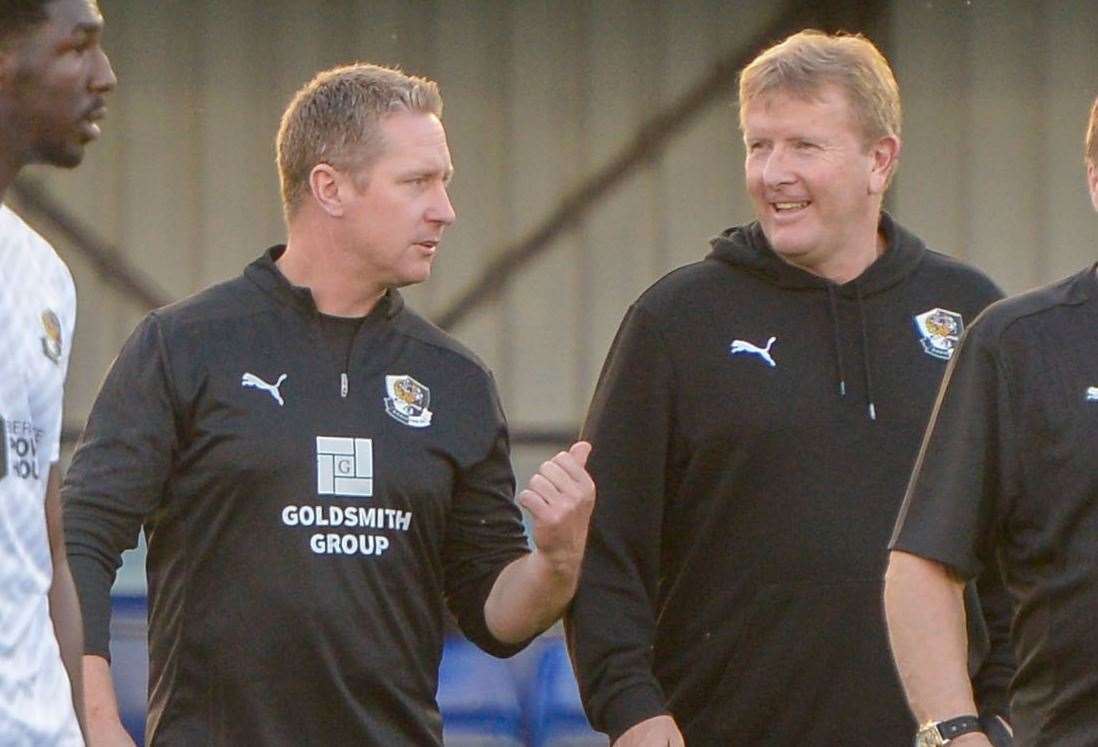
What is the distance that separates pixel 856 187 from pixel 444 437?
3.04ft

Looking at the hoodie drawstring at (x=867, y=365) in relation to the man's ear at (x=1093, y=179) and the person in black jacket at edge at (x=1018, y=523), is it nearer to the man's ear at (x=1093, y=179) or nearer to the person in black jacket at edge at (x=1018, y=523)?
the person in black jacket at edge at (x=1018, y=523)

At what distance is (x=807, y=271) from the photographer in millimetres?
4625

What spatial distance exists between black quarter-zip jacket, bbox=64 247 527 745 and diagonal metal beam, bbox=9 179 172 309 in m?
4.94

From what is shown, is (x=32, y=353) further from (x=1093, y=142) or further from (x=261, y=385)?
(x=1093, y=142)

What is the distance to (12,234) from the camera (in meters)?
3.39

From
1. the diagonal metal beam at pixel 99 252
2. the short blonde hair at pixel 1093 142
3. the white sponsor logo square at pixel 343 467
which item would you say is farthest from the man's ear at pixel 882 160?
the diagonal metal beam at pixel 99 252

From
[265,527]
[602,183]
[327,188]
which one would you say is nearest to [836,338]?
[327,188]

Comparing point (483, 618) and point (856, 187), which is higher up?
point (856, 187)

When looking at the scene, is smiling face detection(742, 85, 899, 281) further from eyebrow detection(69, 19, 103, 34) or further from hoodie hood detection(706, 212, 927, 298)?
eyebrow detection(69, 19, 103, 34)

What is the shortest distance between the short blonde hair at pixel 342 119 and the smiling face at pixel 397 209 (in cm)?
3

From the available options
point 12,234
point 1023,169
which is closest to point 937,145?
point 1023,169

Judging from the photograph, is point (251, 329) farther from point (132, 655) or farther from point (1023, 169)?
point (1023, 169)

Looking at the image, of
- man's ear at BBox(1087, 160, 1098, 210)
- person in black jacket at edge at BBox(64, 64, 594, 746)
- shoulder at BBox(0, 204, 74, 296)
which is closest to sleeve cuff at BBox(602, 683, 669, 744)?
person in black jacket at edge at BBox(64, 64, 594, 746)

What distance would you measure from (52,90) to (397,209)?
4.28 ft
